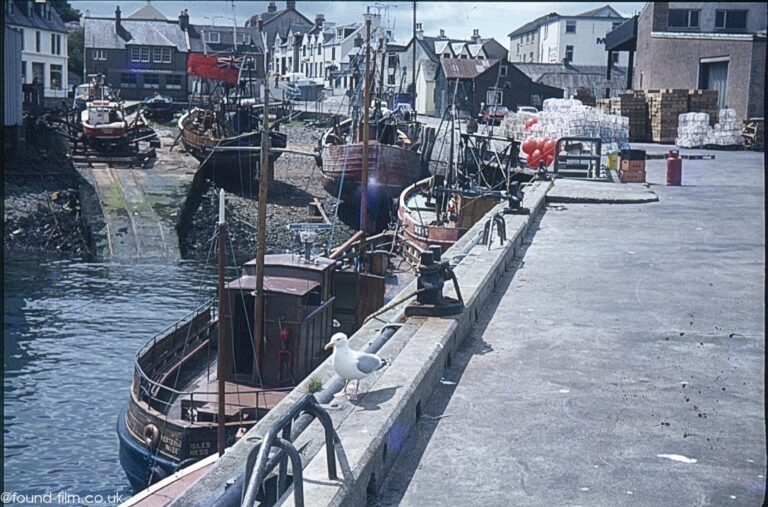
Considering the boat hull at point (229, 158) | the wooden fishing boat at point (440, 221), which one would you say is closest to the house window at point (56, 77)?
the boat hull at point (229, 158)

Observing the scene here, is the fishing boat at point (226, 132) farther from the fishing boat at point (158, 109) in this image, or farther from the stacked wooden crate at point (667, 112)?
the stacked wooden crate at point (667, 112)

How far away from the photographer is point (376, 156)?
1492 inches

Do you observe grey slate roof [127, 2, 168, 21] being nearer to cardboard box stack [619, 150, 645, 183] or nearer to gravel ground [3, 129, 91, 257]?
gravel ground [3, 129, 91, 257]

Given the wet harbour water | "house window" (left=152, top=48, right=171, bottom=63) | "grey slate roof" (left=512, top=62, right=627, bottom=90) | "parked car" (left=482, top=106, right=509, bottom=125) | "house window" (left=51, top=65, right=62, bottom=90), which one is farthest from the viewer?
"house window" (left=152, top=48, right=171, bottom=63)

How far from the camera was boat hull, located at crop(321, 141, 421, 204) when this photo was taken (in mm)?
37969

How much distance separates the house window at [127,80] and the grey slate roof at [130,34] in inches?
95.4

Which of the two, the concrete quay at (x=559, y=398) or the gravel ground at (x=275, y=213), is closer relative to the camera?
the concrete quay at (x=559, y=398)

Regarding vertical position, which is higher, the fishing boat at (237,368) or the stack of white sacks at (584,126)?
the stack of white sacks at (584,126)

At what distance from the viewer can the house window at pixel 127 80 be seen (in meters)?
84.6

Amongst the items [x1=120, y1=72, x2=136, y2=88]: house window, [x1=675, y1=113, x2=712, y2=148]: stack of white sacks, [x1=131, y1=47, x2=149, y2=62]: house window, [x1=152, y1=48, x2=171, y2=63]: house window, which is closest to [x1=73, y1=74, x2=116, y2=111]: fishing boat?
[x1=120, y1=72, x2=136, y2=88]: house window

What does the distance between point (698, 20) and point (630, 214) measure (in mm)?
30589

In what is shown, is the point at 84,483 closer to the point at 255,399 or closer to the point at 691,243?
the point at 255,399

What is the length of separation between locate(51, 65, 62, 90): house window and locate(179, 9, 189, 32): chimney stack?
49.1ft

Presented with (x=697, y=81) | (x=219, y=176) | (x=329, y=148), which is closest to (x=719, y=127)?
(x=697, y=81)
